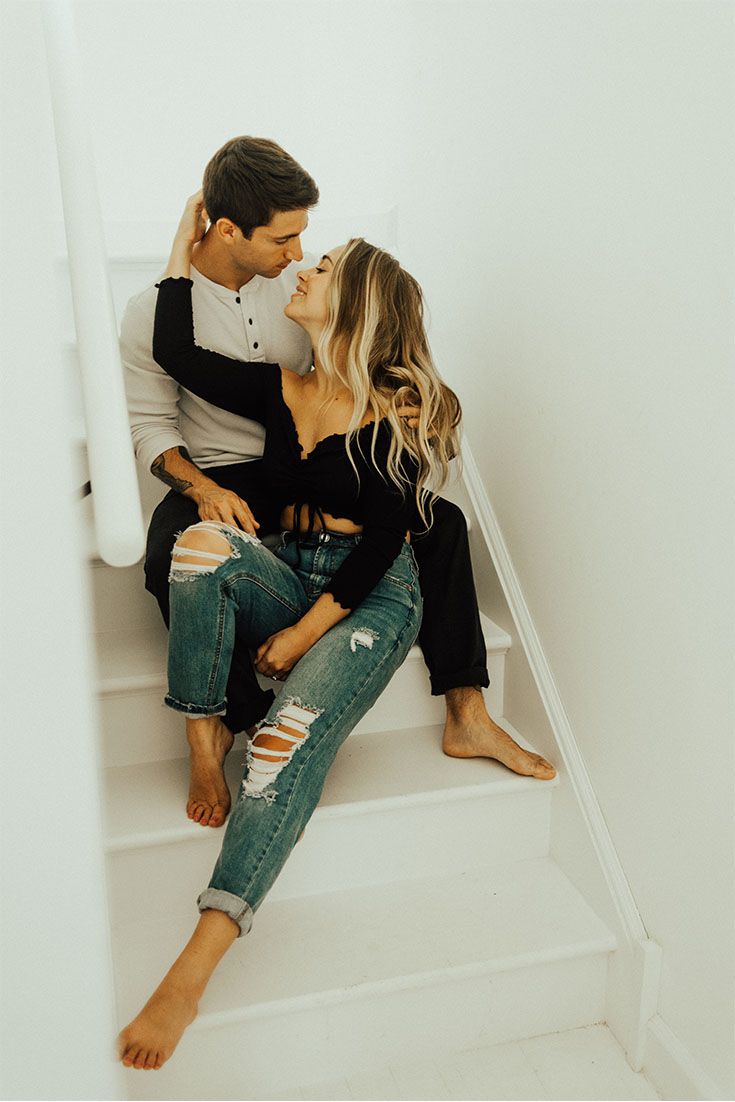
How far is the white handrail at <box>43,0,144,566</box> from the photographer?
0.92 m

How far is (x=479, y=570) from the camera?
2.12m

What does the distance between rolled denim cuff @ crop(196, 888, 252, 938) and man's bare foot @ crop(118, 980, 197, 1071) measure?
0.11m

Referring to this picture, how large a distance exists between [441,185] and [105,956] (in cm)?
198

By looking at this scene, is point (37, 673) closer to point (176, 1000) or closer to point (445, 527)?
point (176, 1000)

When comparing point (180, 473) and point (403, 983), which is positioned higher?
point (180, 473)

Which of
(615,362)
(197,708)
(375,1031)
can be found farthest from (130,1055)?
(615,362)

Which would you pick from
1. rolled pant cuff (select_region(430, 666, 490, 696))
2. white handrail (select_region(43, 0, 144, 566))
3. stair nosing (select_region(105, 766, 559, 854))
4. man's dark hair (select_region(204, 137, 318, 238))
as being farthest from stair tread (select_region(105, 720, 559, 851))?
man's dark hair (select_region(204, 137, 318, 238))

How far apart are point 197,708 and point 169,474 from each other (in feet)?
1.62

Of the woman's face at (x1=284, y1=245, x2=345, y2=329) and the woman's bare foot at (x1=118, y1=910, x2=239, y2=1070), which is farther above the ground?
the woman's face at (x1=284, y1=245, x2=345, y2=329)

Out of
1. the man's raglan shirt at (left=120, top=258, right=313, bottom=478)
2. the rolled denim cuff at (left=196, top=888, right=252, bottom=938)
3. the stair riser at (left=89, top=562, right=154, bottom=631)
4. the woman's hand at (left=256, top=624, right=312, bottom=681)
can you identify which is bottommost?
the rolled denim cuff at (left=196, top=888, right=252, bottom=938)

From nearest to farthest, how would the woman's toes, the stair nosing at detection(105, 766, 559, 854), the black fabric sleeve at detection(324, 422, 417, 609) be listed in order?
1. the woman's toes
2. the stair nosing at detection(105, 766, 559, 854)
3. the black fabric sleeve at detection(324, 422, 417, 609)

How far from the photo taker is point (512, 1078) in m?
1.46

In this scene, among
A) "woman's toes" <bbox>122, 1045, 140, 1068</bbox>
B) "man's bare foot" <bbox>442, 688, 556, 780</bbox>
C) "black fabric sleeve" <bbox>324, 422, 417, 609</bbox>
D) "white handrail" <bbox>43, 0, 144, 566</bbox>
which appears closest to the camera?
"white handrail" <bbox>43, 0, 144, 566</bbox>

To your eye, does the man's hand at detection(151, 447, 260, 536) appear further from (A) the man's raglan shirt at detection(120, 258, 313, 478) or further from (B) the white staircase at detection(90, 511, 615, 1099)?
(B) the white staircase at detection(90, 511, 615, 1099)
